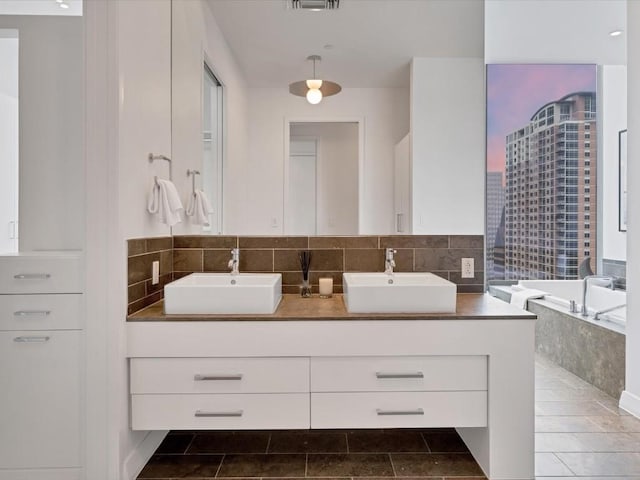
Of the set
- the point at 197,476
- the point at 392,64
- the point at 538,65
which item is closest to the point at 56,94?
the point at 392,64

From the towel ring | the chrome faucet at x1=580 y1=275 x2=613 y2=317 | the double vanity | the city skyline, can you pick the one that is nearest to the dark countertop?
the double vanity

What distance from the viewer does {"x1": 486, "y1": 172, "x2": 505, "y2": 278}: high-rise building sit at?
2332mm

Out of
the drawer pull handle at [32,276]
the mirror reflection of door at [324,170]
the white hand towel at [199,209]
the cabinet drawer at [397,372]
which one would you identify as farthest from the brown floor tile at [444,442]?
the drawer pull handle at [32,276]

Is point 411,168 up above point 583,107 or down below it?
below

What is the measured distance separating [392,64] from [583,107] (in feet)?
5.82

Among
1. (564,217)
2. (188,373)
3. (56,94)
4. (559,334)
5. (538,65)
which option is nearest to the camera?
(188,373)

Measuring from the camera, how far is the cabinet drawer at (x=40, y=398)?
1.65 metres

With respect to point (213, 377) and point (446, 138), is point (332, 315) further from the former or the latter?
point (446, 138)

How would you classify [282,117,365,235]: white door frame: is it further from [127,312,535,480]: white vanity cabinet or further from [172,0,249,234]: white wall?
[127,312,535,480]: white vanity cabinet

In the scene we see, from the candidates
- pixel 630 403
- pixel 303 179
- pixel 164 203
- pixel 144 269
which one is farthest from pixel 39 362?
pixel 630 403

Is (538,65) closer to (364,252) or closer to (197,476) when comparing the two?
(364,252)

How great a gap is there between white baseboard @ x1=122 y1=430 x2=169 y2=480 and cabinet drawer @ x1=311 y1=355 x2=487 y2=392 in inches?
35.1

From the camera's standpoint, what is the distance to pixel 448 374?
1.71m

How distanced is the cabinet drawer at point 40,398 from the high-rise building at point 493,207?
2175mm
